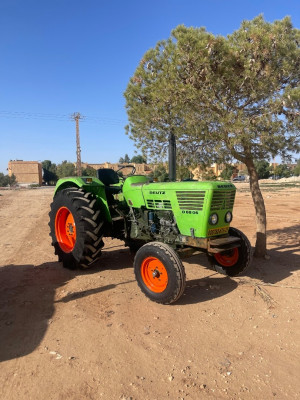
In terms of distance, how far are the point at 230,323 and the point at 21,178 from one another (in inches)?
3359

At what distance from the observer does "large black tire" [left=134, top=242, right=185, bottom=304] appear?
385 cm

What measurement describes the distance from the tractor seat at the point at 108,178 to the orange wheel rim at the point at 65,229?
867 mm

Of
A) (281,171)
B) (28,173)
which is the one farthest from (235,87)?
(28,173)

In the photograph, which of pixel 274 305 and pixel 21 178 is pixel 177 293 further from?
pixel 21 178

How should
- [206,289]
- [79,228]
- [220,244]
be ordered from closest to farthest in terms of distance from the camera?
[220,244] → [206,289] → [79,228]

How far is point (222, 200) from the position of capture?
430 cm

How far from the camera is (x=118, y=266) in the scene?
5664 millimetres

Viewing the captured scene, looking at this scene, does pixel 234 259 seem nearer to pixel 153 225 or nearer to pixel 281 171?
pixel 153 225

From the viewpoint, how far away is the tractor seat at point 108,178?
5.76 metres

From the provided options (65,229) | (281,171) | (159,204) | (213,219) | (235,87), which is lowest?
(65,229)

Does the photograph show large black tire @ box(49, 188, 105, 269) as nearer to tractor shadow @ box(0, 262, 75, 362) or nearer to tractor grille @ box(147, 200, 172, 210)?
tractor shadow @ box(0, 262, 75, 362)

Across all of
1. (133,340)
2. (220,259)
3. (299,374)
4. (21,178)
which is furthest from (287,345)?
(21,178)

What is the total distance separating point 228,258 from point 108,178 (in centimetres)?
269

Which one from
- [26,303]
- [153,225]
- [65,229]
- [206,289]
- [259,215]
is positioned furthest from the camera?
[259,215]
